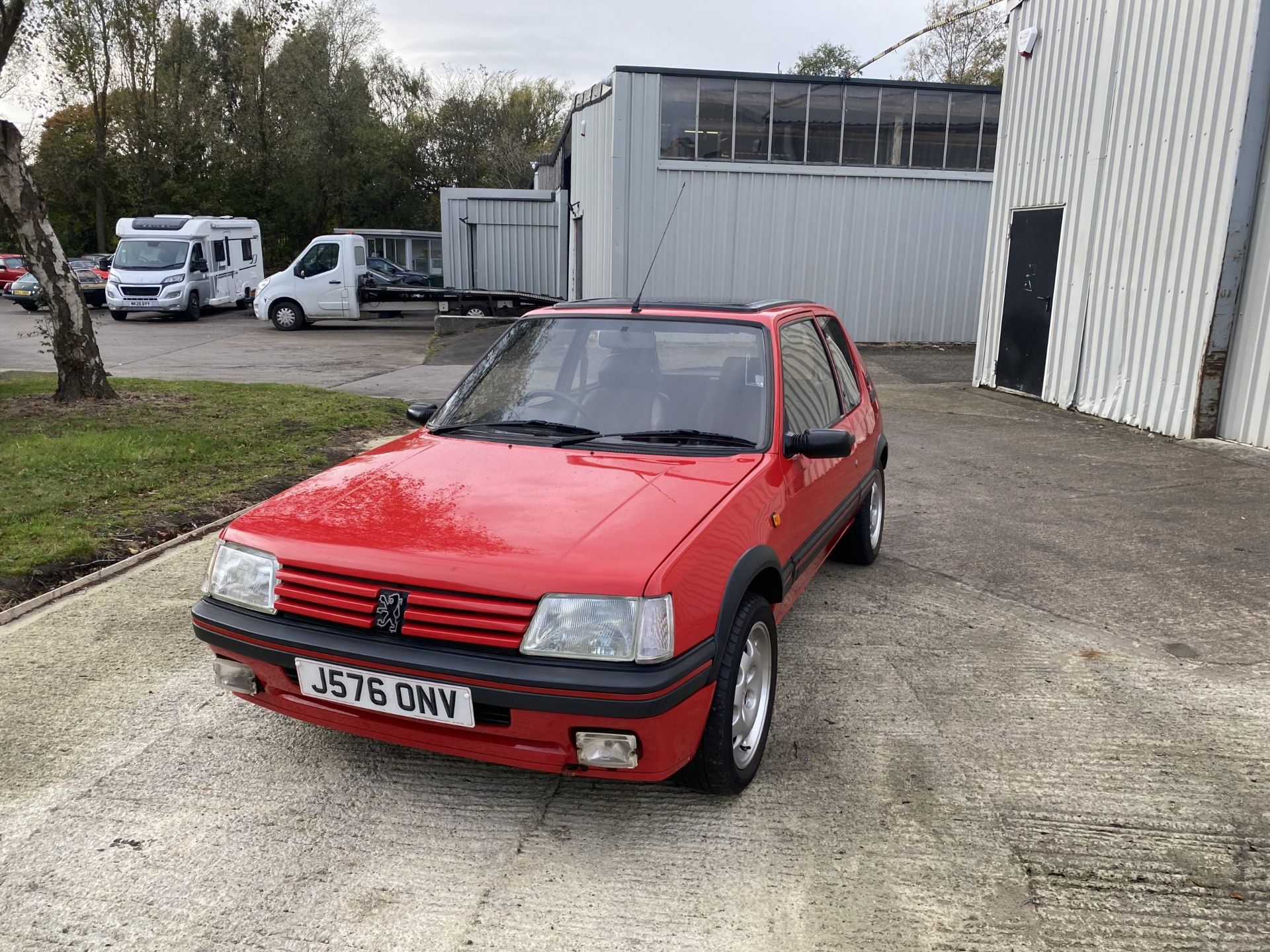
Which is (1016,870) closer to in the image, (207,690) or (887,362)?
(207,690)

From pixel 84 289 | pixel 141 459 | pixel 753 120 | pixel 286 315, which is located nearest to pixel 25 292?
pixel 84 289

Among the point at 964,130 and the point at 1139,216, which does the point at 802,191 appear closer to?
the point at 964,130

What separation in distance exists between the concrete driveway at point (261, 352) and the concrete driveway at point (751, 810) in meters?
8.42

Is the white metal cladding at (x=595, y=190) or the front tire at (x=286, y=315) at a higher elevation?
the white metal cladding at (x=595, y=190)

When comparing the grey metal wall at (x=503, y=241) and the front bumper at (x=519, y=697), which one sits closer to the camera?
the front bumper at (x=519, y=697)

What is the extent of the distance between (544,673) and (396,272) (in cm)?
2933

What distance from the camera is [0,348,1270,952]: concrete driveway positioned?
8.24 ft

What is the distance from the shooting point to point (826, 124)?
723 inches

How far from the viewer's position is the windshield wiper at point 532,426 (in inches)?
147

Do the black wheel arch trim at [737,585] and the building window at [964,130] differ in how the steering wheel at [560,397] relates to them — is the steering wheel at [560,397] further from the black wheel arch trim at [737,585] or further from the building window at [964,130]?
the building window at [964,130]

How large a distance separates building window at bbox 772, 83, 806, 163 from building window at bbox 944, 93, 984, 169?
3.12 metres

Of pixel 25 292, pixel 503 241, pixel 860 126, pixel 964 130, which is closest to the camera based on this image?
pixel 860 126

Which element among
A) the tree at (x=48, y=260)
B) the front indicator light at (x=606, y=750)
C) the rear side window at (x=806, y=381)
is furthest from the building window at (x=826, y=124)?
the front indicator light at (x=606, y=750)

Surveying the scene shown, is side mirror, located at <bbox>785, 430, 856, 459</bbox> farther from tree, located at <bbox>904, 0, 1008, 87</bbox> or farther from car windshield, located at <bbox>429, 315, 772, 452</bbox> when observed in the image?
tree, located at <bbox>904, 0, 1008, 87</bbox>
